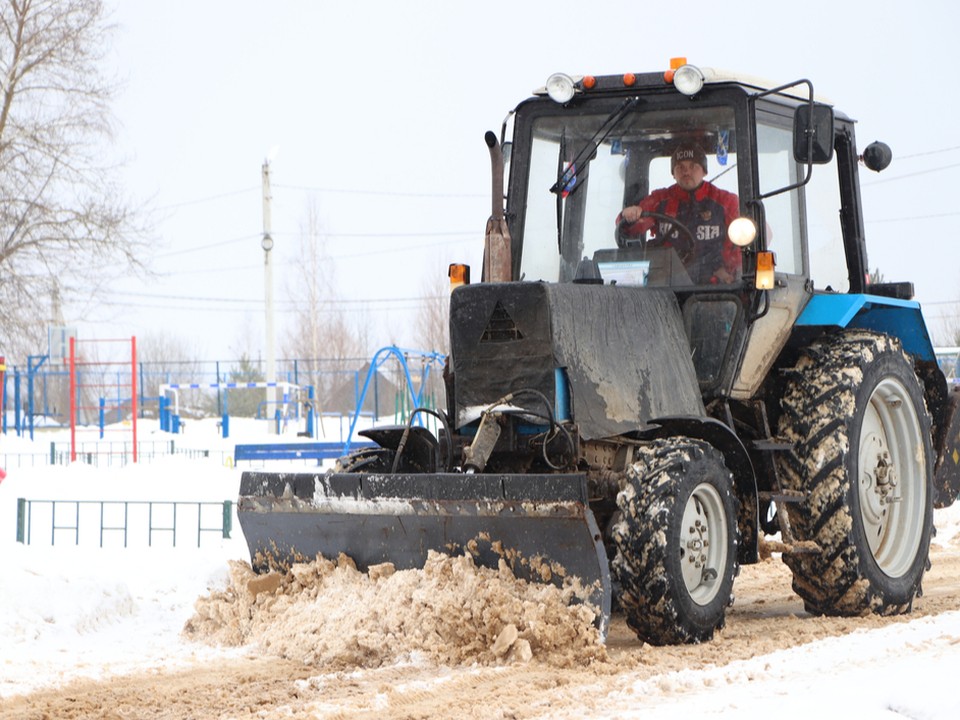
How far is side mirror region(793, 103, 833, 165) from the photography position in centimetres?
616

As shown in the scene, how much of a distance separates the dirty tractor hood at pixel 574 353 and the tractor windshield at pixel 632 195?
1.64ft

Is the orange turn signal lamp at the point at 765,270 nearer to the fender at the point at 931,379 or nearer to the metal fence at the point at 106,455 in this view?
the fender at the point at 931,379

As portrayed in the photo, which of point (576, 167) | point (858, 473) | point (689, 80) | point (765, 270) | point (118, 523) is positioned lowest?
point (118, 523)

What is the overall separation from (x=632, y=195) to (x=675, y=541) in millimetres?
2078

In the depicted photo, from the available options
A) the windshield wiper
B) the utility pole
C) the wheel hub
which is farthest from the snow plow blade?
the utility pole

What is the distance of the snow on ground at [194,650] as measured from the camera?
14.2ft

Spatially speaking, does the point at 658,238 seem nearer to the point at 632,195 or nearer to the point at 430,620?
the point at 632,195

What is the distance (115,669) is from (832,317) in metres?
3.87

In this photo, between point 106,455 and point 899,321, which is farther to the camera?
point 106,455

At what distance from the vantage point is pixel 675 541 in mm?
5480

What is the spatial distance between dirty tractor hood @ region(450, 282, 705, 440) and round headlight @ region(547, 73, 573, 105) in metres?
1.07

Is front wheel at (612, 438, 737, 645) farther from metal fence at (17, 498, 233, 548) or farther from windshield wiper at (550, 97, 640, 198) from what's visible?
metal fence at (17, 498, 233, 548)

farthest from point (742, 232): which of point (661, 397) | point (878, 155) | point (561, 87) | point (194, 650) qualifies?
point (194, 650)

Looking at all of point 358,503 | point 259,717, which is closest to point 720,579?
point 358,503
